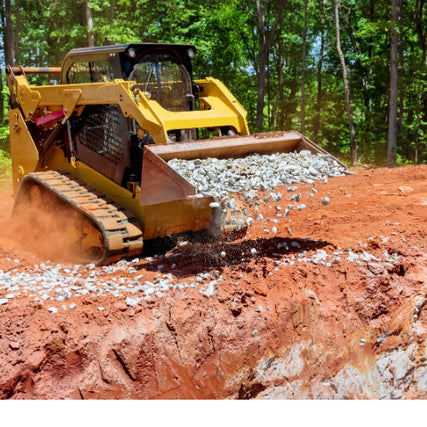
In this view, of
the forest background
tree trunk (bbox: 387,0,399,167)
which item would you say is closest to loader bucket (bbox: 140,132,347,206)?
tree trunk (bbox: 387,0,399,167)

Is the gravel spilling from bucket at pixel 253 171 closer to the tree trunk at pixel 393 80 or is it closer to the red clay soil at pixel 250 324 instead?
the red clay soil at pixel 250 324

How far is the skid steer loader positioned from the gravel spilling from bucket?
0.25m

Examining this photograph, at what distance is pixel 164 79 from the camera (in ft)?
25.3

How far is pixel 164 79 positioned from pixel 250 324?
3978 mm

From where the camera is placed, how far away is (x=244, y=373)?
5.62m

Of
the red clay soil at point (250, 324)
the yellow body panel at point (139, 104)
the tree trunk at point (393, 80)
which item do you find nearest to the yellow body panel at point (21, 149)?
the yellow body panel at point (139, 104)

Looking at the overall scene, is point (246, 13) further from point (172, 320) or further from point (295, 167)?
point (172, 320)

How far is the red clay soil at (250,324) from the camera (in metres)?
5.07

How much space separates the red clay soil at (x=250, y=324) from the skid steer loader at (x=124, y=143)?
1.86ft

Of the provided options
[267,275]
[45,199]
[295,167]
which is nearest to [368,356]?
[267,275]

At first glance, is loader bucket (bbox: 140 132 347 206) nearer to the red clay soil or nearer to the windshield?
the red clay soil

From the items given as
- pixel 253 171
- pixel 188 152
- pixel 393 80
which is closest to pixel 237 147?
pixel 253 171

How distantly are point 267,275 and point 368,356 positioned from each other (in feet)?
5.36

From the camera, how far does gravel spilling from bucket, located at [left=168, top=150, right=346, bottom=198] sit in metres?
6.11
